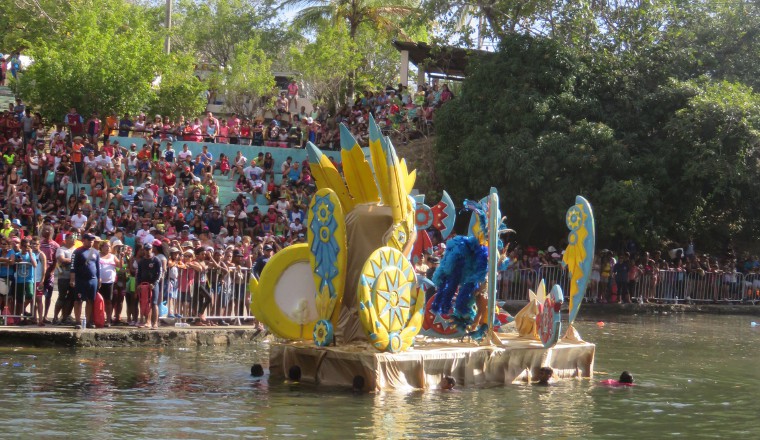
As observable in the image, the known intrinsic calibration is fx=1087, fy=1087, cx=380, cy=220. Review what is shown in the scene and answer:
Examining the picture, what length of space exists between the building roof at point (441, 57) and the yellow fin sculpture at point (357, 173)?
1881 cm

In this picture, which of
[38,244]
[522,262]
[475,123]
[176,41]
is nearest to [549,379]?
[38,244]

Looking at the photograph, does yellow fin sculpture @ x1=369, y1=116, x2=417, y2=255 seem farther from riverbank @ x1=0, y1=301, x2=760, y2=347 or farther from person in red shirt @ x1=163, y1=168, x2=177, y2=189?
person in red shirt @ x1=163, y1=168, x2=177, y2=189

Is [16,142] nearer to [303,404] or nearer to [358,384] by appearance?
[358,384]

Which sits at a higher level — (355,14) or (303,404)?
(355,14)

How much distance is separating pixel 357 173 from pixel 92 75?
64.9ft

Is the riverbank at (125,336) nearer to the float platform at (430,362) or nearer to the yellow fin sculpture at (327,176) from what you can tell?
the float platform at (430,362)

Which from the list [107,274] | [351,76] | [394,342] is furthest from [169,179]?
[351,76]

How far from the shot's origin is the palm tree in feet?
149

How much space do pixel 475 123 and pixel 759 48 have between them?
8927 millimetres

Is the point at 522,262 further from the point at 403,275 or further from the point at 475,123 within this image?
the point at 403,275

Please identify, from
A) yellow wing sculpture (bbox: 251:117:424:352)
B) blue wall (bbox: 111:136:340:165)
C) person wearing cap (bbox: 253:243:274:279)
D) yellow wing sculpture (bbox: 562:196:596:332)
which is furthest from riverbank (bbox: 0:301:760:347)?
blue wall (bbox: 111:136:340:165)

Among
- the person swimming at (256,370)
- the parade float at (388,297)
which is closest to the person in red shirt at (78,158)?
the parade float at (388,297)

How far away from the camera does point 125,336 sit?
17.5m

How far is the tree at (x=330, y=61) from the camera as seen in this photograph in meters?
44.5
